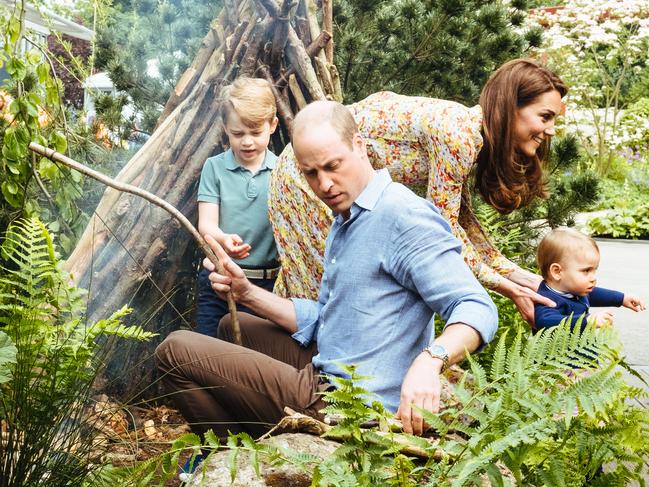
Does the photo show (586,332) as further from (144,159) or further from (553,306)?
(144,159)

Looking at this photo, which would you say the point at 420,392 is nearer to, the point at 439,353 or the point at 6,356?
the point at 439,353

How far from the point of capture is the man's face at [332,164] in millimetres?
2473

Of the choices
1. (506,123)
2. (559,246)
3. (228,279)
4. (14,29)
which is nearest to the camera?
(228,279)

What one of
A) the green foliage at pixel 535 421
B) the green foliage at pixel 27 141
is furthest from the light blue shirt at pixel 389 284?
the green foliage at pixel 27 141

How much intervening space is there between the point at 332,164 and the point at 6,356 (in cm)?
108

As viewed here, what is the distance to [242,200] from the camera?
3.93 m

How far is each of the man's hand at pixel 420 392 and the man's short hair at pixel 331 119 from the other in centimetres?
74

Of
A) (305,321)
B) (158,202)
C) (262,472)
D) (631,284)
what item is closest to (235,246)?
(305,321)

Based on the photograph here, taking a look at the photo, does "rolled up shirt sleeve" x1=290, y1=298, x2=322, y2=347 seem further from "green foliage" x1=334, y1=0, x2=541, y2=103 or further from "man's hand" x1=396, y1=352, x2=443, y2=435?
"green foliage" x1=334, y1=0, x2=541, y2=103

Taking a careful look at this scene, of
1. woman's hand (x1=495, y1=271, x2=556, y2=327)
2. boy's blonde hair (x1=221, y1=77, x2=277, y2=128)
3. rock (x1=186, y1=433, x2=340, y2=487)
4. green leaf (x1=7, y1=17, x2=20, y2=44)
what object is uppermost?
green leaf (x1=7, y1=17, x2=20, y2=44)

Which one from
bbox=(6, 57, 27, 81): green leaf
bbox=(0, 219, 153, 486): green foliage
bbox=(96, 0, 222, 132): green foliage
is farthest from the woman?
bbox=(96, 0, 222, 132): green foliage

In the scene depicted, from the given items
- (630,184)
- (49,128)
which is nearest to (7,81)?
(49,128)

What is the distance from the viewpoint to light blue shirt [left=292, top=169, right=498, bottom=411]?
2.35 meters

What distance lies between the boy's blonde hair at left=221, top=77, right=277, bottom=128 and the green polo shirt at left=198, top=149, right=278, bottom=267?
246 mm
